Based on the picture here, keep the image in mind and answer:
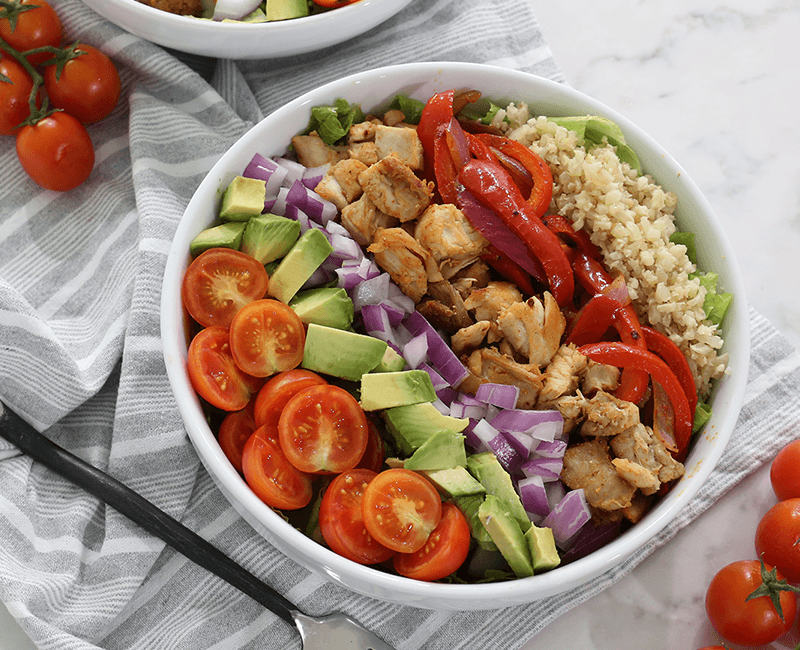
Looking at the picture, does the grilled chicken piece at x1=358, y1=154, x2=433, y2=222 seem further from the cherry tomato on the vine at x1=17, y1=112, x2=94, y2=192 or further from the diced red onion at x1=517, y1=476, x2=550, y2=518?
the cherry tomato on the vine at x1=17, y1=112, x2=94, y2=192

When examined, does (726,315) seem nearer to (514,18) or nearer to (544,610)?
(544,610)

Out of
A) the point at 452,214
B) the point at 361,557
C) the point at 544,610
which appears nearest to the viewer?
the point at 361,557

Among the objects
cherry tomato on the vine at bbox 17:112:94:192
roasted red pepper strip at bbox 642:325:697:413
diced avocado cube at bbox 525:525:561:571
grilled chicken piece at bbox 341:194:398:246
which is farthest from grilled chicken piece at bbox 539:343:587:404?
cherry tomato on the vine at bbox 17:112:94:192

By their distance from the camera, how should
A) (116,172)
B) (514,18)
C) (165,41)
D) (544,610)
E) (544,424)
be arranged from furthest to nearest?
(514,18) < (116,172) < (165,41) < (544,610) < (544,424)

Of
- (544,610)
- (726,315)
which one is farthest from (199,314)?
(726,315)

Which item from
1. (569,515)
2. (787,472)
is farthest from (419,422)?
(787,472)

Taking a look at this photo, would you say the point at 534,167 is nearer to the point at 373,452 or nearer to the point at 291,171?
the point at 291,171
